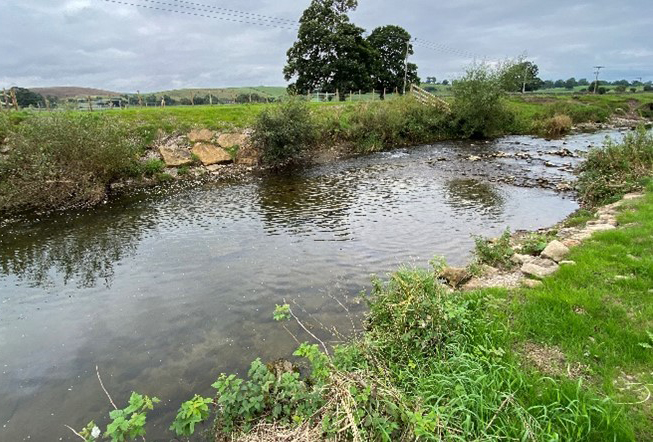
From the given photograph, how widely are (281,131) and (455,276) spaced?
21723 mm

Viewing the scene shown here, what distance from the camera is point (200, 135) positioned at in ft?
98.5

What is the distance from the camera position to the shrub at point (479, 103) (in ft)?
140

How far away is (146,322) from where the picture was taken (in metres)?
9.45

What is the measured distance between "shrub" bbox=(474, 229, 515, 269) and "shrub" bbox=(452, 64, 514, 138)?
1425 inches

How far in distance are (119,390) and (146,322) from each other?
7.96 ft

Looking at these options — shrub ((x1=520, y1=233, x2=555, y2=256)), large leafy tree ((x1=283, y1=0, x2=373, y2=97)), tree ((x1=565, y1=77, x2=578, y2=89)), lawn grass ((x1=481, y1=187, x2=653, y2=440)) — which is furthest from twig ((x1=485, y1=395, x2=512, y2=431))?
tree ((x1=565, y1=77, x2=578, y2=89))

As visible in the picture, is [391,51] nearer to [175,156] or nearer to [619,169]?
[175,156]

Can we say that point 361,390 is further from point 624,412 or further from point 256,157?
point 256,157

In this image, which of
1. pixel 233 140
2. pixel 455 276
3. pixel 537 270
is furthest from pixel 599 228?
pixel 233 140

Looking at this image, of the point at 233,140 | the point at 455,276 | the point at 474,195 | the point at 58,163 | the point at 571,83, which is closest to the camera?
the point at 455,276

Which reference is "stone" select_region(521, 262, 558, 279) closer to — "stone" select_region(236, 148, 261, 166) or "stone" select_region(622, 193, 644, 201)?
"stone" select_region(622, 193, 644, 201)

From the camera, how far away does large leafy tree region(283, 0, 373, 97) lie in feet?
→ 219

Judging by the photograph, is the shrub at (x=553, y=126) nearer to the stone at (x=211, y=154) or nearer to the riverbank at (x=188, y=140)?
the riverbank at (x=188, y=140)

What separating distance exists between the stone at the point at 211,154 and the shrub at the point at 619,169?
23383mm
